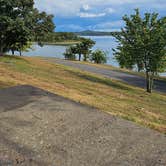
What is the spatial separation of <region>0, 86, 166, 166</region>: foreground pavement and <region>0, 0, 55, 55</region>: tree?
17.8m

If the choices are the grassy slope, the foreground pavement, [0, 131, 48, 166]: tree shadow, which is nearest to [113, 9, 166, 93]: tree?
the grassy slope

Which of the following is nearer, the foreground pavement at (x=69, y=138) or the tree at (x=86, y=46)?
the foreground pavement at (x=69, y=138)

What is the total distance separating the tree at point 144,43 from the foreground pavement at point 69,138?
46.9 ft

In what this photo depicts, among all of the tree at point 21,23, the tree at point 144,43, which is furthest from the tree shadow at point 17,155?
the tree at point 21,23

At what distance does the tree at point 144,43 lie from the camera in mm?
21422

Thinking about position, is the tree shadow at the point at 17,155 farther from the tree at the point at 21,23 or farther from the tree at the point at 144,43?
the tree at the point at 21,23

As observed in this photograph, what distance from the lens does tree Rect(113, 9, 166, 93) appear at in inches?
843

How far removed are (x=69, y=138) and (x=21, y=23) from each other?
67.2 feet

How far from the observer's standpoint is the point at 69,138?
6242mm

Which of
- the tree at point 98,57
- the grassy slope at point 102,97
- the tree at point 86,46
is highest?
the tree at point 86,46

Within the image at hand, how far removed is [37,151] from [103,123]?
2.27 m

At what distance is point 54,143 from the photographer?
5953 mm

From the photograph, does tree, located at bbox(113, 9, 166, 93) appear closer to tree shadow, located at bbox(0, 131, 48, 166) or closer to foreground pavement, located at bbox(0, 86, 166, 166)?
foreground pavement, located at bbox(0, 86, 166, 166)

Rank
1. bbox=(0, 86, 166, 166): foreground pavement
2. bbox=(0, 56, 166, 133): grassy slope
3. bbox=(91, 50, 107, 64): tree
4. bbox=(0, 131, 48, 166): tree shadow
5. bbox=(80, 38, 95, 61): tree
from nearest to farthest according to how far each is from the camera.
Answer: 1. bbox=(0, 131, 48, 166): tree shadow
2. bbox=(0, 86, 166, 166): foreground pavement
3. bbox=(0, 56, 166, 133): grassy slope
4. bbox=(80, 38, 95, 61): tree
5. bbox=(91, 50, 107, 64): tree
